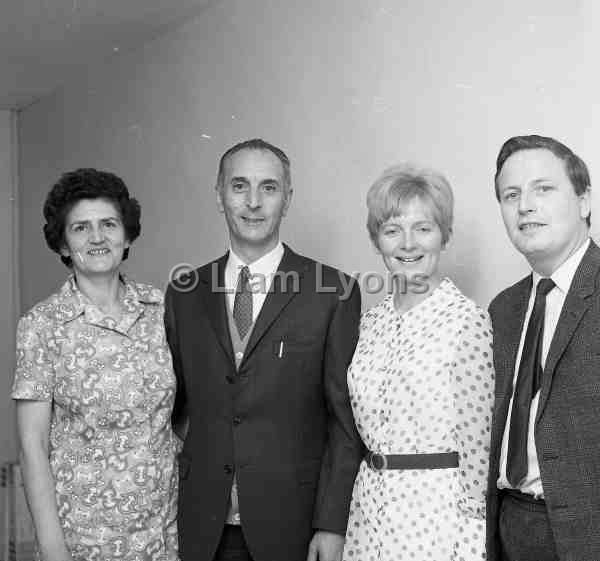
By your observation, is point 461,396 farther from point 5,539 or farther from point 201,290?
point 5,539

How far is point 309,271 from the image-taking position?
2521 millimetres

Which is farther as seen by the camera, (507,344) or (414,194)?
(414,194)

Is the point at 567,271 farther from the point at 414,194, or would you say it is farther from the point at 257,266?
the point at 257,266

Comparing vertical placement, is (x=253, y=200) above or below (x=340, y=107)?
below

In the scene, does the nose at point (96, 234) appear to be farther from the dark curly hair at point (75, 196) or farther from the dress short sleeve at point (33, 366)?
the dress short sleeve at point (33, 366)

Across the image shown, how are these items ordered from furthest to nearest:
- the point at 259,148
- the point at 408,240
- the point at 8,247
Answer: the point at 8,247 → the point at 259,148 → the point at 408,240

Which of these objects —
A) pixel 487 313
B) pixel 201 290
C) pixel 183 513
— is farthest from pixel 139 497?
pixel 487 313

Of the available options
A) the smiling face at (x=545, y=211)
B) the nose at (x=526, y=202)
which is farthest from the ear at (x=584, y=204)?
the nose at (x=526, y=202)

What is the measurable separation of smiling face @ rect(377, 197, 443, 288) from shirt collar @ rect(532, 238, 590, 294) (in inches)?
16.2

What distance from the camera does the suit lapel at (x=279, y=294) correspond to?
94.8 inches

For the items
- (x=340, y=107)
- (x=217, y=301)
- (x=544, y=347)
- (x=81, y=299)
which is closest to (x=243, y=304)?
(x=217, y=301)

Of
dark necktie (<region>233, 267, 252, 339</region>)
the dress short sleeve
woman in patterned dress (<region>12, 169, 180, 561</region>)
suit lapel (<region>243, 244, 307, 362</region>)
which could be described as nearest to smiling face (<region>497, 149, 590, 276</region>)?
suit lapel (<region>243, 244, 307, 362</region>)

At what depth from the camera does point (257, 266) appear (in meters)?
2.55

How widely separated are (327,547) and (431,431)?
458mm
